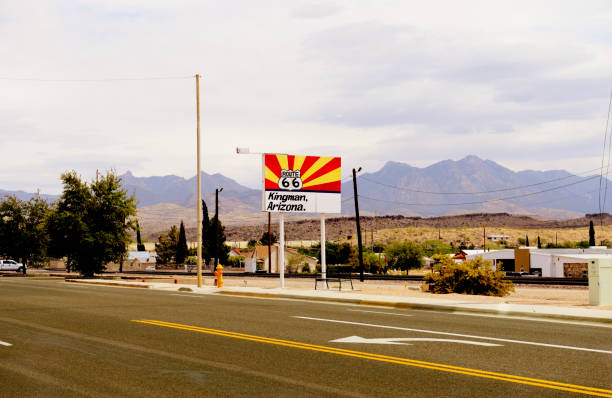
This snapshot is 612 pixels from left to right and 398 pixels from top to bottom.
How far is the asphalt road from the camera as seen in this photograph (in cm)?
847

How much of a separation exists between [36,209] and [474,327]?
5973 centimetres

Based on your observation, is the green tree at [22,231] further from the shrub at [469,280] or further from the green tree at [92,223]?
the shrub at [469,280]

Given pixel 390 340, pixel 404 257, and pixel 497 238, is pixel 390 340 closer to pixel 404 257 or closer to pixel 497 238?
pixel 404 257

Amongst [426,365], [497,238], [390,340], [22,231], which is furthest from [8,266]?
[497,238]

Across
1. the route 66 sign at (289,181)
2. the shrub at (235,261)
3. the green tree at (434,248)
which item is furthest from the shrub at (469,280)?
the shrub at (235,261)

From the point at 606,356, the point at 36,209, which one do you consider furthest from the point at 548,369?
the point at 36,209

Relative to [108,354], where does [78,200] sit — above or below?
above

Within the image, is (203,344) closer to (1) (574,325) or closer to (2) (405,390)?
(2) (405,390)

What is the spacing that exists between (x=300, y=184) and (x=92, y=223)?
24.6m

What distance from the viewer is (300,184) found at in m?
33.1

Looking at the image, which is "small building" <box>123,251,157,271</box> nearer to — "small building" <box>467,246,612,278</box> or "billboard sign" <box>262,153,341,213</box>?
"small building" <box>467,246,612,278</box>

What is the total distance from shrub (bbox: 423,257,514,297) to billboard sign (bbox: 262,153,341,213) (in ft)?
19.9

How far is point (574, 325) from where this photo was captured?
16031mm

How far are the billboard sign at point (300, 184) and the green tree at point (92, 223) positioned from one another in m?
22.9
